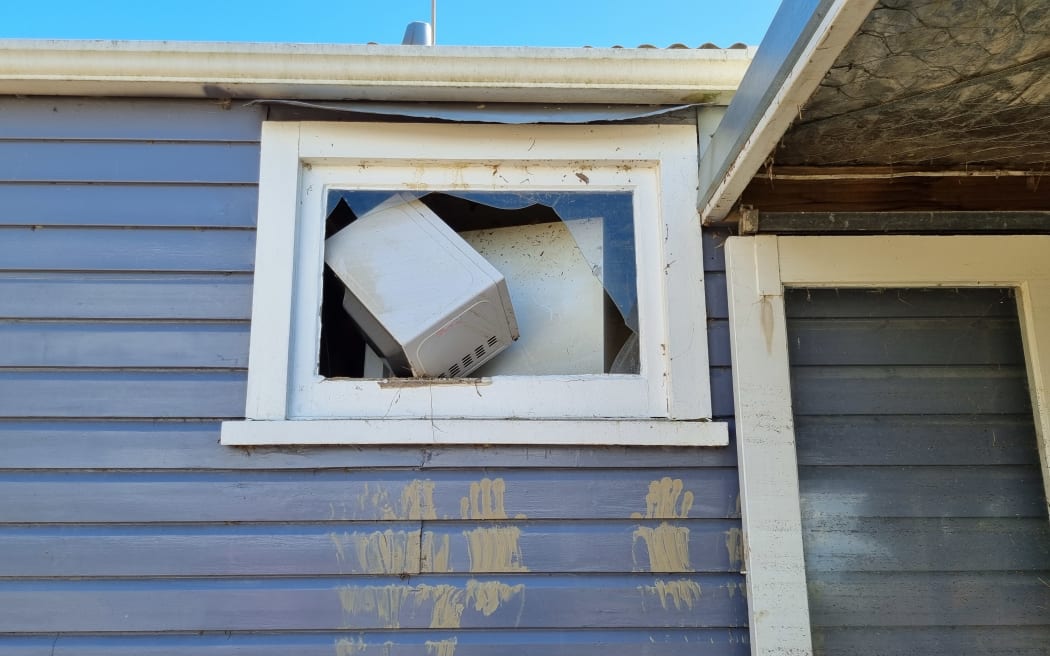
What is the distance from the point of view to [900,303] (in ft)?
7.02

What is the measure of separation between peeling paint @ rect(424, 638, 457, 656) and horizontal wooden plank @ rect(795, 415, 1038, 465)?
107 cm

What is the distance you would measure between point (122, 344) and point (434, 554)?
1040 mm

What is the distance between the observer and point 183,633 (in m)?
1.91

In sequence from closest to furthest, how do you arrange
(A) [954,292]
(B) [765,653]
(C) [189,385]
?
1. (B) [765,653]
2. (C) [189,385]
3. (A) [954,292]

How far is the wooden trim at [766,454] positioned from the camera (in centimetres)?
190

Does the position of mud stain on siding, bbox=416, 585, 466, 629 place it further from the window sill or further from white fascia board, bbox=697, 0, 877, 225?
white fascia board, bbox=697, 0, 877, 225

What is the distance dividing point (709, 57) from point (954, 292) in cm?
99

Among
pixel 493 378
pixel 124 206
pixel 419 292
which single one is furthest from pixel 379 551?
pixel 124 206

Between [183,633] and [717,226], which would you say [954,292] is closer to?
[717,226]

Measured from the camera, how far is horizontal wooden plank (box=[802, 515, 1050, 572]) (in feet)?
6.57

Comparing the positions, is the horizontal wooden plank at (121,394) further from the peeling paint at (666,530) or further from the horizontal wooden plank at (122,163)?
the peeling paint at (666,530)

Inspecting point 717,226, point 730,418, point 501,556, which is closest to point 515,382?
point 501,556

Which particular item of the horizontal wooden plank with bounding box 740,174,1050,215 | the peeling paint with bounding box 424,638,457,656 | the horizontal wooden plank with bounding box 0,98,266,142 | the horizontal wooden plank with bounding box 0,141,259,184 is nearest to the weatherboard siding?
the peeling paint with bounding box 424,638,457,656

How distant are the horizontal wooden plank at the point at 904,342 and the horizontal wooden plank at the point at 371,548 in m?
0.57
